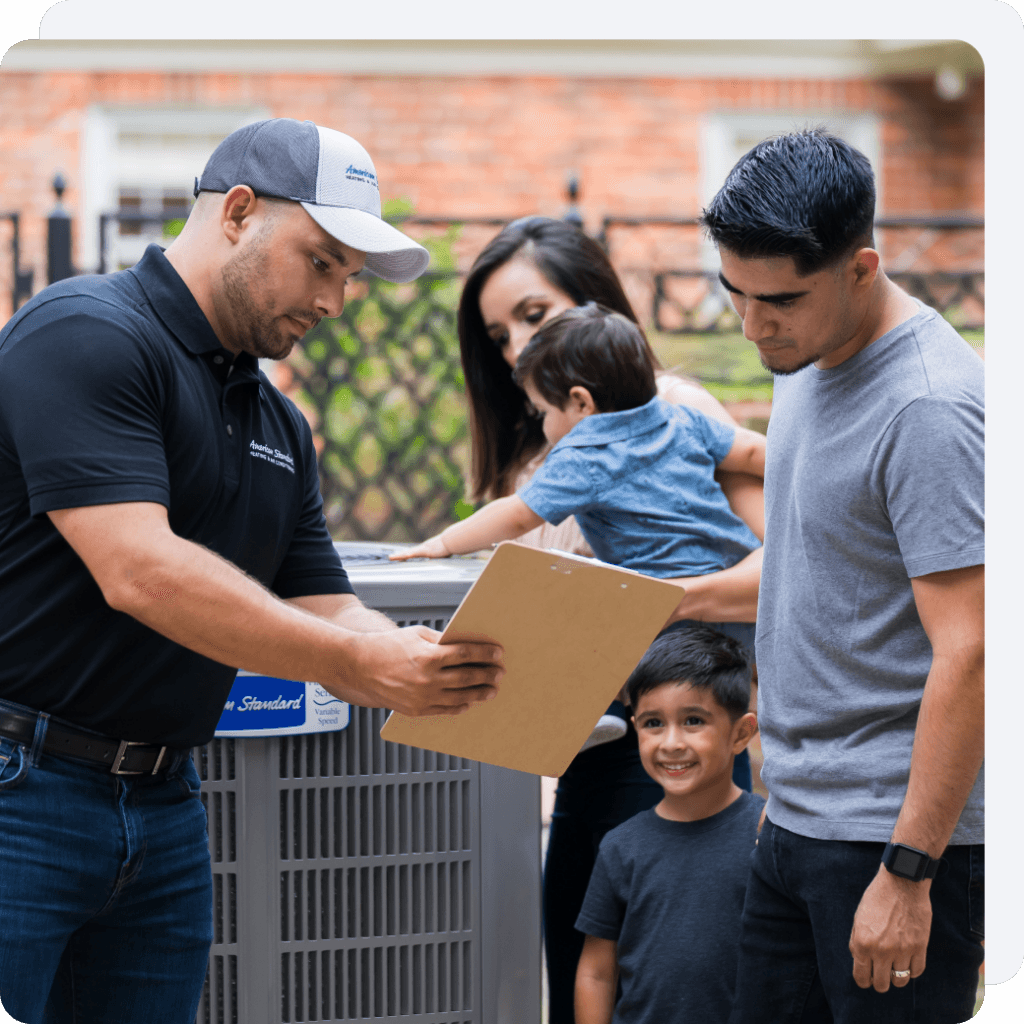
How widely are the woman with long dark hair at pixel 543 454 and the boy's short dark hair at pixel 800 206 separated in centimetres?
71

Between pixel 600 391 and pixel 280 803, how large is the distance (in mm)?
929

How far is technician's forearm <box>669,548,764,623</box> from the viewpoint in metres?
2.00

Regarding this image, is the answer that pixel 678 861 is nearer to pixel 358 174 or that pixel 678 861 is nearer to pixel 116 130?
pixel 358 174

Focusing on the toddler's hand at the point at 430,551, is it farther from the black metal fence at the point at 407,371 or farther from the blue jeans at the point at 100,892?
the black metal fence at the point at 407,371

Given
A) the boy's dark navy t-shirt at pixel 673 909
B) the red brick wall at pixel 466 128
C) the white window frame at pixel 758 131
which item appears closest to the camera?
the boy's dark navy t-shirt at pixel 673 909

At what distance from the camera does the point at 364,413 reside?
17.2ft

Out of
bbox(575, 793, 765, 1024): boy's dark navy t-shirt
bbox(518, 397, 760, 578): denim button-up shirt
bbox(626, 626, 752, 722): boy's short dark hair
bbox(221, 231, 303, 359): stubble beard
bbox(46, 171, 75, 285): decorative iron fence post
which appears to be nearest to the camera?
bbox(221, 231, 303, 359): stubble beard

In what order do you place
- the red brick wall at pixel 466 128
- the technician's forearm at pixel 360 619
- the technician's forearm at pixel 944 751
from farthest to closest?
the red brick wall at pixel 466 128 < the technician's forearm at pixel 360 619 < the technician's forearm at pixel 944 751

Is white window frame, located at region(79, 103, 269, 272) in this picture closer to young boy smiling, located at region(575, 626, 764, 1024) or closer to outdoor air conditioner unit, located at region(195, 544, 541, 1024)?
outdoor air conditioner unit, located at region(195, 544, 541, 1024)

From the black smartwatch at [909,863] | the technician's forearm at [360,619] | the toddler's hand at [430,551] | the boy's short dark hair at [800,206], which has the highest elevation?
the boy's short dark hair at [800,206]

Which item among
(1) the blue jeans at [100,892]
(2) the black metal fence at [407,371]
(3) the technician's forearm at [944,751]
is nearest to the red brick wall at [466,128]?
(2) the black metal fence at [407,371]

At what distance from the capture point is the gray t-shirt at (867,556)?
134cm

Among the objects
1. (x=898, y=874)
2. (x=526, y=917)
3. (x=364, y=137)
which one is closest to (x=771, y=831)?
Answer: (x=898, y=874)

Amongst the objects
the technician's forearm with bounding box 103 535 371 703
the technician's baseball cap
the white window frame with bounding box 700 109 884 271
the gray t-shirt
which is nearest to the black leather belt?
the technician's forearm with bounding box 103 535 371 703
